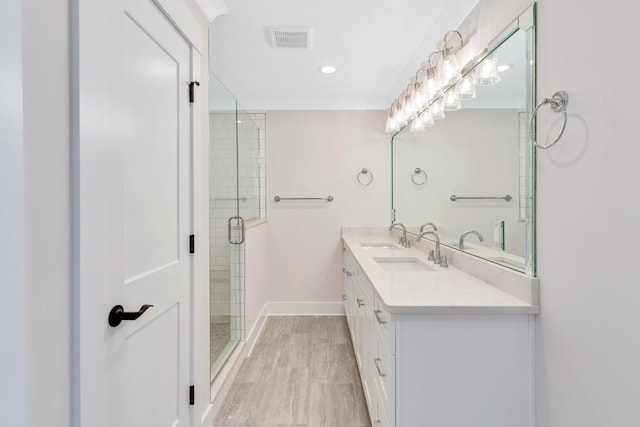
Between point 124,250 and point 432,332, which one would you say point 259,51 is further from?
point 432,332

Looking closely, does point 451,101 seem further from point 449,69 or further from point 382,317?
point 382,317

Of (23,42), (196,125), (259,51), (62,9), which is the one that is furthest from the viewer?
(259,51)

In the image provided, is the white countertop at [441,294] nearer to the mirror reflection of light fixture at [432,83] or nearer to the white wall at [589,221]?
the white wall at [589,221]

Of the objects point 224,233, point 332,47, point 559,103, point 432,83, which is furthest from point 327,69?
point 559,103

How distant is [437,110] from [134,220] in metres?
1.99

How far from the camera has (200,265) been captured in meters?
1.74

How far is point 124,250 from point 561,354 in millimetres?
1485

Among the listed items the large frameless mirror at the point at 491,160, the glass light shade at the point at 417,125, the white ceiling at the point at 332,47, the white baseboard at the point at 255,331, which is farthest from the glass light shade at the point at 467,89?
the white baseboard at the point at 255,331

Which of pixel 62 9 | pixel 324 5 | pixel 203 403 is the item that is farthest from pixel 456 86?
pixel 203 403

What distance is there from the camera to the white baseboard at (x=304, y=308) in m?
3.86

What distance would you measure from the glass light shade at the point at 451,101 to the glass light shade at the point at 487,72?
24 cm

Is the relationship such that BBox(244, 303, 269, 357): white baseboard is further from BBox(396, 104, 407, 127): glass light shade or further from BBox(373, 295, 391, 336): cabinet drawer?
BBox(396, 104, 407, 127): glass light shade

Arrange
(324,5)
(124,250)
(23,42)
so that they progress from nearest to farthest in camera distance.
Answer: (23,42) < (124,250) < (324,5)

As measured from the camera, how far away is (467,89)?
1.88 metres
